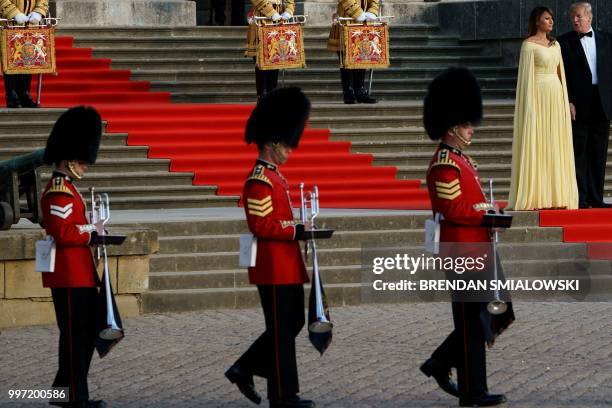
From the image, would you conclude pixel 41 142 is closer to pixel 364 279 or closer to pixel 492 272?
pixel 364 279

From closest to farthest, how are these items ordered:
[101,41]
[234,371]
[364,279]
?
[234,371] → [364,279] → [101,41]

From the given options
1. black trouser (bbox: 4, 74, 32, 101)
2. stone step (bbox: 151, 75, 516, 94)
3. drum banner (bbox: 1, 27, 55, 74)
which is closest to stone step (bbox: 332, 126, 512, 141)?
stone step (bbox: 151, 75, 516, 94)

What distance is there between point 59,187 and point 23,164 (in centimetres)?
362

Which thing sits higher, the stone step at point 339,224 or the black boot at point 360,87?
the black boot at point 360,87

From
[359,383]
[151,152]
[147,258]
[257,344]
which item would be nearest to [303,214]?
[257,344]

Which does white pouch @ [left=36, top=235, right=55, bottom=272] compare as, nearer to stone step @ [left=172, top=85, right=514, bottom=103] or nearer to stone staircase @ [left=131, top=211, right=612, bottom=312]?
stone staircase @ [left=131, top=211, right=612, bottom=312]

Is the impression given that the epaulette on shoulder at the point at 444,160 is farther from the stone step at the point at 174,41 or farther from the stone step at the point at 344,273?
the stone step at the point at 174,41

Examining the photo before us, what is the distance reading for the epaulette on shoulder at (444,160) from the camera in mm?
9039

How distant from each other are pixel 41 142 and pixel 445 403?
7.71m

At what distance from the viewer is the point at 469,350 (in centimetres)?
905

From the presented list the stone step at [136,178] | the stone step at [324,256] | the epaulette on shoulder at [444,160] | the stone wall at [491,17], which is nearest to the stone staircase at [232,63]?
the stone wall at [491,17]

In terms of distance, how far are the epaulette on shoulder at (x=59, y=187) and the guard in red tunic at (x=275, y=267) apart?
2.87ft

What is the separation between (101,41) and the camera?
65.0 ft

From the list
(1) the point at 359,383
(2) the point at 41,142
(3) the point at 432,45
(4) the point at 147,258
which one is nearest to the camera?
(1) the point at 359,383
